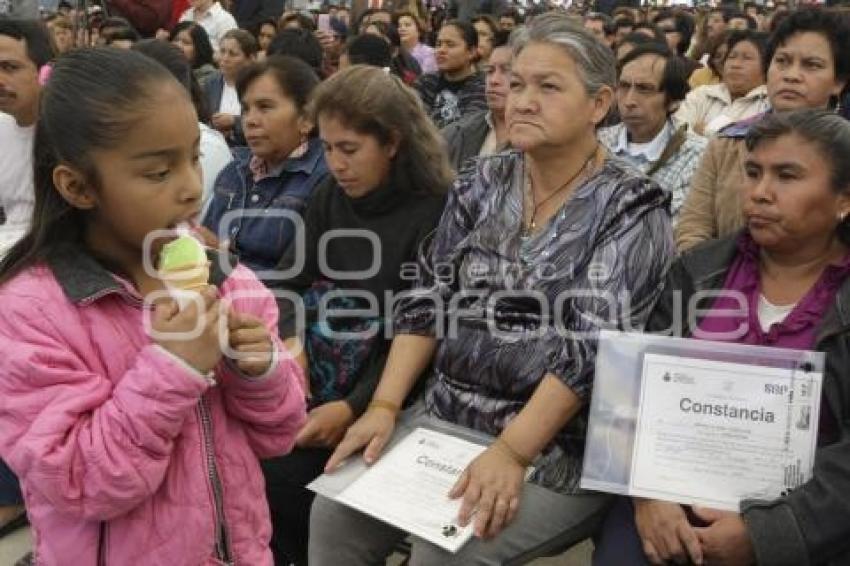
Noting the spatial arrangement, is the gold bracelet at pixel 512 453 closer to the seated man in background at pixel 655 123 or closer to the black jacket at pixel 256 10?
the seated man in background at pixel 655 123

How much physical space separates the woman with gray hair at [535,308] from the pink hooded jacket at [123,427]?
530 millimetres

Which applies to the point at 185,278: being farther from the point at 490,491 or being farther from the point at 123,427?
the point at 490,491

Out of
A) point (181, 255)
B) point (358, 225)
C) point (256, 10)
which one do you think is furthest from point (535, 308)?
point (256, 10)

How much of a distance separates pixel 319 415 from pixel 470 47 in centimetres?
410

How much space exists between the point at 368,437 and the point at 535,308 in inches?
20.4

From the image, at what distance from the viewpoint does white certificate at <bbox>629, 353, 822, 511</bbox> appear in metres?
1.59

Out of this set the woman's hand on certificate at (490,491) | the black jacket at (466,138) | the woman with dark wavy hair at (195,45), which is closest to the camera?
the woman's hand on certificate at (490,491)

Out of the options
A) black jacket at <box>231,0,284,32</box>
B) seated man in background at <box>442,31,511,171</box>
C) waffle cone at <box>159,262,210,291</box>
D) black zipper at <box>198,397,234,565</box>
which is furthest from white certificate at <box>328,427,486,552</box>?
black jacket at <box>231,0,284,32</box>

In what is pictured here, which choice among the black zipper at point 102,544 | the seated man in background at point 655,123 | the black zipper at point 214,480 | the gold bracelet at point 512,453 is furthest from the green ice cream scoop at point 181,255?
the seated man in background at point 655,123

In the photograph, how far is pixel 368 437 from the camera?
1.97 metres

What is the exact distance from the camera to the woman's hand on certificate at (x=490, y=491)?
1.70 metres

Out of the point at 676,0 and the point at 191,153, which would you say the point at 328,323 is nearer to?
the point at 191,153

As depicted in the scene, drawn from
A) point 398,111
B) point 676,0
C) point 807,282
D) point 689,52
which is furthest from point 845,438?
point 676,0

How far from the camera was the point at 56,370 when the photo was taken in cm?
113
